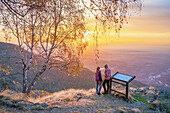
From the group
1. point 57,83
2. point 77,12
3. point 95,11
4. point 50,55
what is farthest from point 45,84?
point 95,11

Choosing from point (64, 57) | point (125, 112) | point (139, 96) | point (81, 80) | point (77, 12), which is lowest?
point (81, 80)

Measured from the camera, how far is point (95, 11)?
15.0ft

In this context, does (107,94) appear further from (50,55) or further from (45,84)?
(45,84)

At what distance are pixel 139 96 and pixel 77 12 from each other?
32.3 feet

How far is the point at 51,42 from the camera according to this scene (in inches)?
482

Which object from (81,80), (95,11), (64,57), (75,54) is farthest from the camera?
(81,80)

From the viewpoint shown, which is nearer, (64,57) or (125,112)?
(125,112)

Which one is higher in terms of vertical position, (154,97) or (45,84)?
(154,97)

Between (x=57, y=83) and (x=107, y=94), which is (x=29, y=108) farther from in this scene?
(x=57, y=83)

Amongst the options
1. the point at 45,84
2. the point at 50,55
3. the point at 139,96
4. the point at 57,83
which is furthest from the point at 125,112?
the point at 57,83

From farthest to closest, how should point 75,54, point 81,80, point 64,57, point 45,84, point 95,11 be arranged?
1. point 81,80
2. point 45,84
3. point 64,57
4. point 75,54
5. point 95,11

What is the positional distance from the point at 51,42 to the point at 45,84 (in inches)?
1687

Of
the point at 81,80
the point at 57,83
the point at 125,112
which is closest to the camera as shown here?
the point at 125,112

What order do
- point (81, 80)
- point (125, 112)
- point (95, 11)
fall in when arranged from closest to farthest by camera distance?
point (95, 11)
point (125, 112)
point (81, 80)
